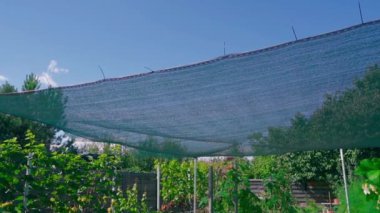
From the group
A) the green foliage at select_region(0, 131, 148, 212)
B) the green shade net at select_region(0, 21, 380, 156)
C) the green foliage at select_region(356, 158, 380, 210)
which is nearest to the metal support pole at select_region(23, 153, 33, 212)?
the green foliage at select_region(0, 131, 148, 212)

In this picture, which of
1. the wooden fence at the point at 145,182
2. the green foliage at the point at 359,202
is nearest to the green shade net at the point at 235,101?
the green foliage at the point at 359,202

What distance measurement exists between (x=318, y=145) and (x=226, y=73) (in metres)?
1.38

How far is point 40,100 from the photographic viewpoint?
3176mm

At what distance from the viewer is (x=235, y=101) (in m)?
2.76

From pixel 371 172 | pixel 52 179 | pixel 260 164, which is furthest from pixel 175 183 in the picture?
pixel 371 172

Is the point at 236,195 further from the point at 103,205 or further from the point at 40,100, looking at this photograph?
the point at 40,100

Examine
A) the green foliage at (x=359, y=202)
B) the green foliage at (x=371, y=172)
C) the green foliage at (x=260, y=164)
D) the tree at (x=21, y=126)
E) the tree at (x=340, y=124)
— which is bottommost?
the green foliage at (x=359, y=202)

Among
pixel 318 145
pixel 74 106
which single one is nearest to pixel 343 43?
pixel 318 145

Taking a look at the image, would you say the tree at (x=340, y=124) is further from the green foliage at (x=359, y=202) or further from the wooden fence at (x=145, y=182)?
the wooden fence at (x=145, y=182)

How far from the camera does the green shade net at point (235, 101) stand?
2.29 m

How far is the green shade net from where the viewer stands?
7.52 ft

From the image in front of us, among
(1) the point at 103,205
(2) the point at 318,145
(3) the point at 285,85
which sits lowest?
(1) the point at 103,205

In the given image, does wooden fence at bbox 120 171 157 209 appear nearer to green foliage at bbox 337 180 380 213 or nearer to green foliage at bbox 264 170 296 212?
green foliage at bbox 264 170 296 212

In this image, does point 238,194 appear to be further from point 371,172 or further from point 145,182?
point 145,182
